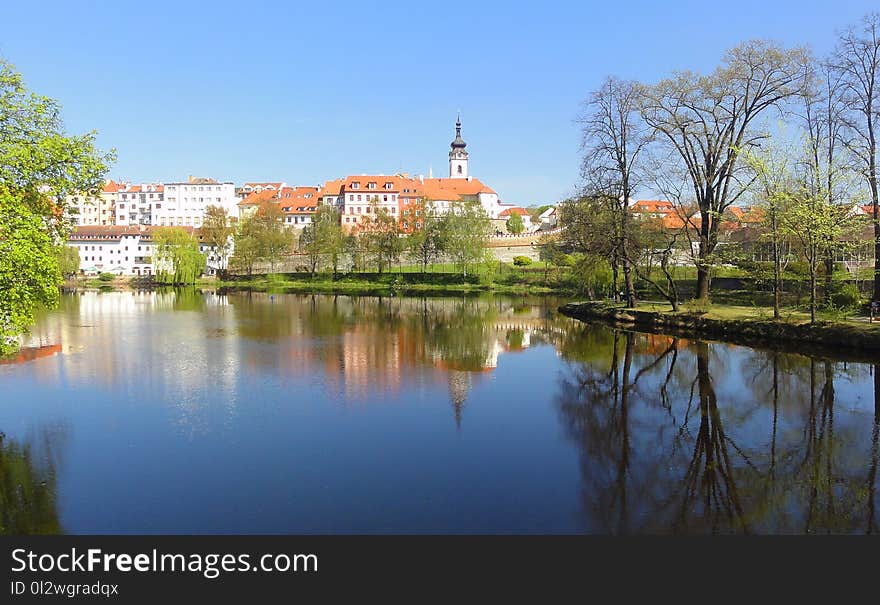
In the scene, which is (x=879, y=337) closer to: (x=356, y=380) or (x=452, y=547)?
(x=356, y=380)

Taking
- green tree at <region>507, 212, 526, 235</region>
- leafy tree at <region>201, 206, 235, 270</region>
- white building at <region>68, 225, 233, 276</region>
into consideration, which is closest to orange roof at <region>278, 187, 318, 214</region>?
white building at <region>68, 225, 233, 276</region>

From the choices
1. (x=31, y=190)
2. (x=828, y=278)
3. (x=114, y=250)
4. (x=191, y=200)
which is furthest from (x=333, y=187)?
(x=31, y=190)

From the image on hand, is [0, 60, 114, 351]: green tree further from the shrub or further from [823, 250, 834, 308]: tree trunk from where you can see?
the shrub

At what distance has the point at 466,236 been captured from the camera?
6994 cm

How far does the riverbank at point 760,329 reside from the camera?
22.3m

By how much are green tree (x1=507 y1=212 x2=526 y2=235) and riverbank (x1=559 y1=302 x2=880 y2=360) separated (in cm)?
7548

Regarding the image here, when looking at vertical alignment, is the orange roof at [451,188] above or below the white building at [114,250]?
above

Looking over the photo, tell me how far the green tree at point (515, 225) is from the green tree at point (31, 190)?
98430 mm

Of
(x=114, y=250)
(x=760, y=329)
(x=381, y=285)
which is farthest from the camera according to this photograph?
(x=114, y=250)

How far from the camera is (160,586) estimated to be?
7.11 metres

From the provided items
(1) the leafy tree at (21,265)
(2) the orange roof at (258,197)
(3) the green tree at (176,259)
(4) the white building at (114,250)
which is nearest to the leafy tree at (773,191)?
(1) the leafy tree at (21,265)

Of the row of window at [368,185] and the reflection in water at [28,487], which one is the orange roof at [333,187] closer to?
the row of window at [368,185]

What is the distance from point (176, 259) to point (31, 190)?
72.3 metres

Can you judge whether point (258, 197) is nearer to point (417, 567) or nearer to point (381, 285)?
point (381, 285)
